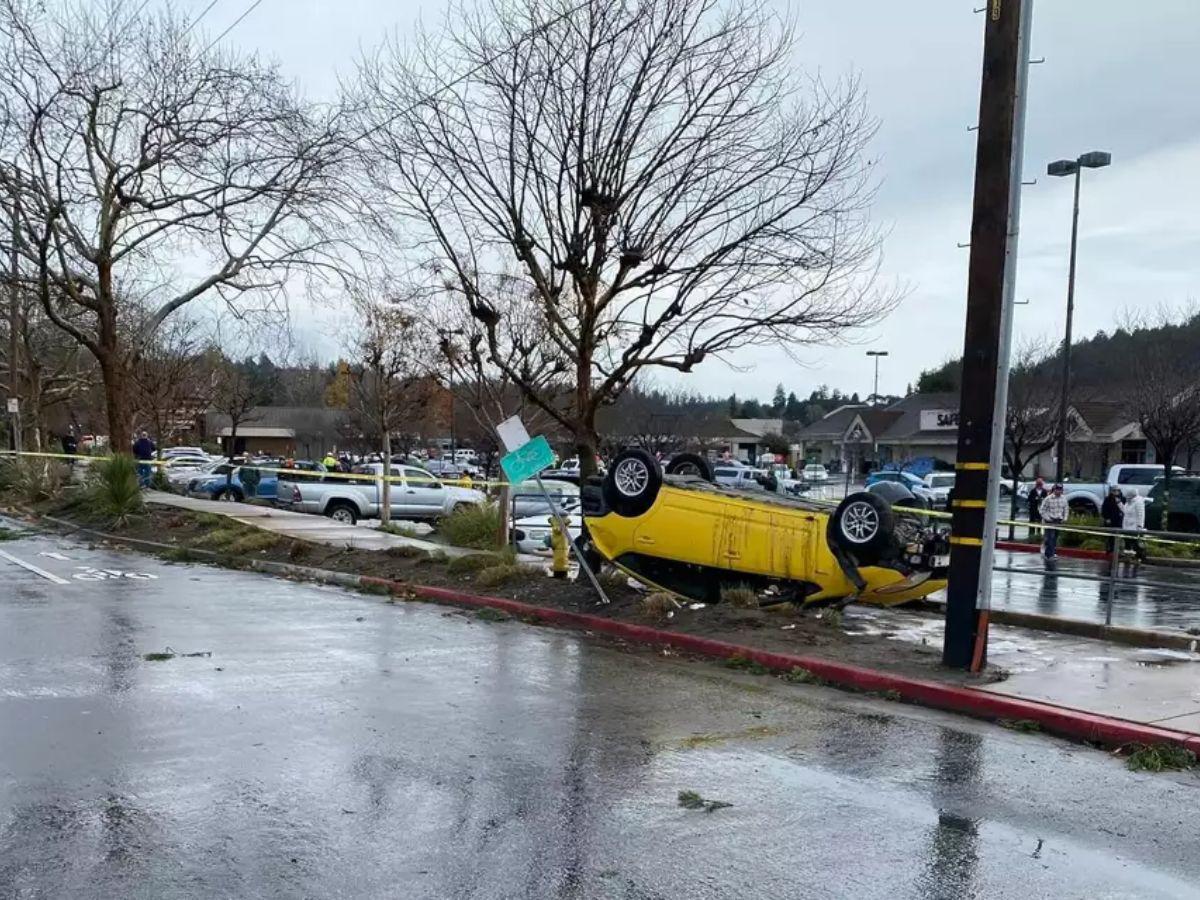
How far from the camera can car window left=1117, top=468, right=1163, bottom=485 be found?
3244cm

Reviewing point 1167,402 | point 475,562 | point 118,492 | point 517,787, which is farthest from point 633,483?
point 1167,402

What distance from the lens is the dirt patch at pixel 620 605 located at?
9562mm

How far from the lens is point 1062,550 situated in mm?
22562

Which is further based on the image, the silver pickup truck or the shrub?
the silver pickup truck

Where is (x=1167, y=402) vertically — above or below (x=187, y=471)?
above

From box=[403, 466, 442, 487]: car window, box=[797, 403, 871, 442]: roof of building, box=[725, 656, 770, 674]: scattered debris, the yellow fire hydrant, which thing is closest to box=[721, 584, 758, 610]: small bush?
box=[725, 656, 770, 674]: scattered debris

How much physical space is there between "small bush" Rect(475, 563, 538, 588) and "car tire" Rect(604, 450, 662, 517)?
2.23 m

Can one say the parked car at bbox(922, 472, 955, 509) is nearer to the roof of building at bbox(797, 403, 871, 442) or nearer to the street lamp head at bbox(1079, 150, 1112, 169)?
the street lamp head at bbox(1079, 150, 1112, 169)

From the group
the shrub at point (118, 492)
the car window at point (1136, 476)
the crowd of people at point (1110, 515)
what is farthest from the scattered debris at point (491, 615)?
the car window at point (1136, 476)

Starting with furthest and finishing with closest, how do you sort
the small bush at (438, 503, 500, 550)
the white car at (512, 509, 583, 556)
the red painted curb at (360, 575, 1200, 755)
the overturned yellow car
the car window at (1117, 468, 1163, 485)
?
the car window at (1117, 468, 1163, 485) < the white car at (512, 509, 583, 556) < the small bush at (438, 503, 500, 550) < the overturned yellow car < the red painted curb at (360, 575, 1200, 755)

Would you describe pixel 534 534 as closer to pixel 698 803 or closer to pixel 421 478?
pixel 421 478

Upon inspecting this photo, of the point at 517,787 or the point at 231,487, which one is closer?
the point at 517,787

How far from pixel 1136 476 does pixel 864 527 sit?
2610cm

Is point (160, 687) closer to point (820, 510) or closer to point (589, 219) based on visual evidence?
point (820, 510)
